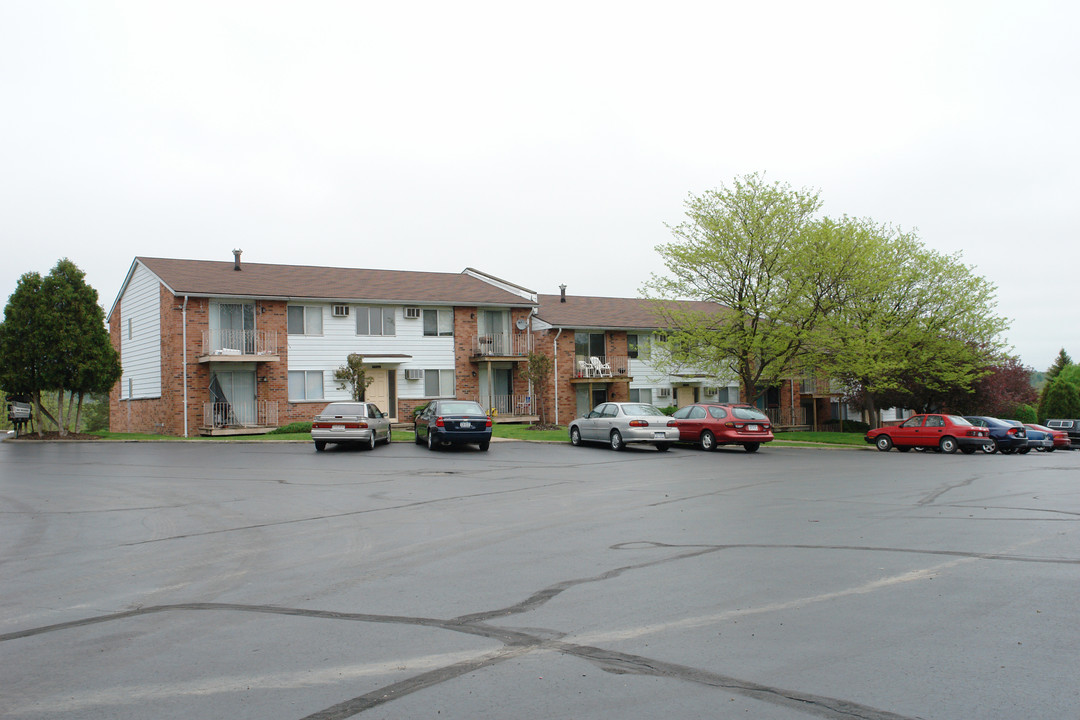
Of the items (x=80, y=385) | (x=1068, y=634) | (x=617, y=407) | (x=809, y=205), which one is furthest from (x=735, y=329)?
(x=1068, y=634)

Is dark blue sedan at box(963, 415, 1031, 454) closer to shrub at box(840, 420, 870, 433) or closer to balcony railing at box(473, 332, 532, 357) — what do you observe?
shrub at box(840, 420, 870, 433)

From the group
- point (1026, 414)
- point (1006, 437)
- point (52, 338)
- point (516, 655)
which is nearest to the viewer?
point (516, 655)

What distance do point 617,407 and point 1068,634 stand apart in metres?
19.8

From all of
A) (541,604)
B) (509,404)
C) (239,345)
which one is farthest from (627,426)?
(541,604)

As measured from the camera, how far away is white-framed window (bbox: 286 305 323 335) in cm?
3478

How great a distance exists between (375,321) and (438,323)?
2899mm

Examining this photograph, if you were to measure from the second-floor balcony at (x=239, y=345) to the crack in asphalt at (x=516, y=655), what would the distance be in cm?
2700

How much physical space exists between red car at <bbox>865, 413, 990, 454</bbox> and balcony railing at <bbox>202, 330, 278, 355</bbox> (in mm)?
23536

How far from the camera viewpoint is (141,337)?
3656cm

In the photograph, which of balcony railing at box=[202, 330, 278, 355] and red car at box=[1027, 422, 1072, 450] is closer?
red car at box=[1027, 422, 1072, 450]

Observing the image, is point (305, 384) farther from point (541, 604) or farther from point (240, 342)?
point (541, 604)

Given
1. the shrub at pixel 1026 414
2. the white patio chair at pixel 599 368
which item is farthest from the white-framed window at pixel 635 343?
the shrub at pixel 1026 414

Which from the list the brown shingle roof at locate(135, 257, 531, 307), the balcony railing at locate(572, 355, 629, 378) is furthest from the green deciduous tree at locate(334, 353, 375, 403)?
the balcony railing at locate(572, 355, 629, 378)

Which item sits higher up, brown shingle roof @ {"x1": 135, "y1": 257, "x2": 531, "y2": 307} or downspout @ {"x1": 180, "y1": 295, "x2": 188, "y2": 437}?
brown shingle roof @ {"x1": 135, "y1": 257, "x2": 531, "y2": 307}
